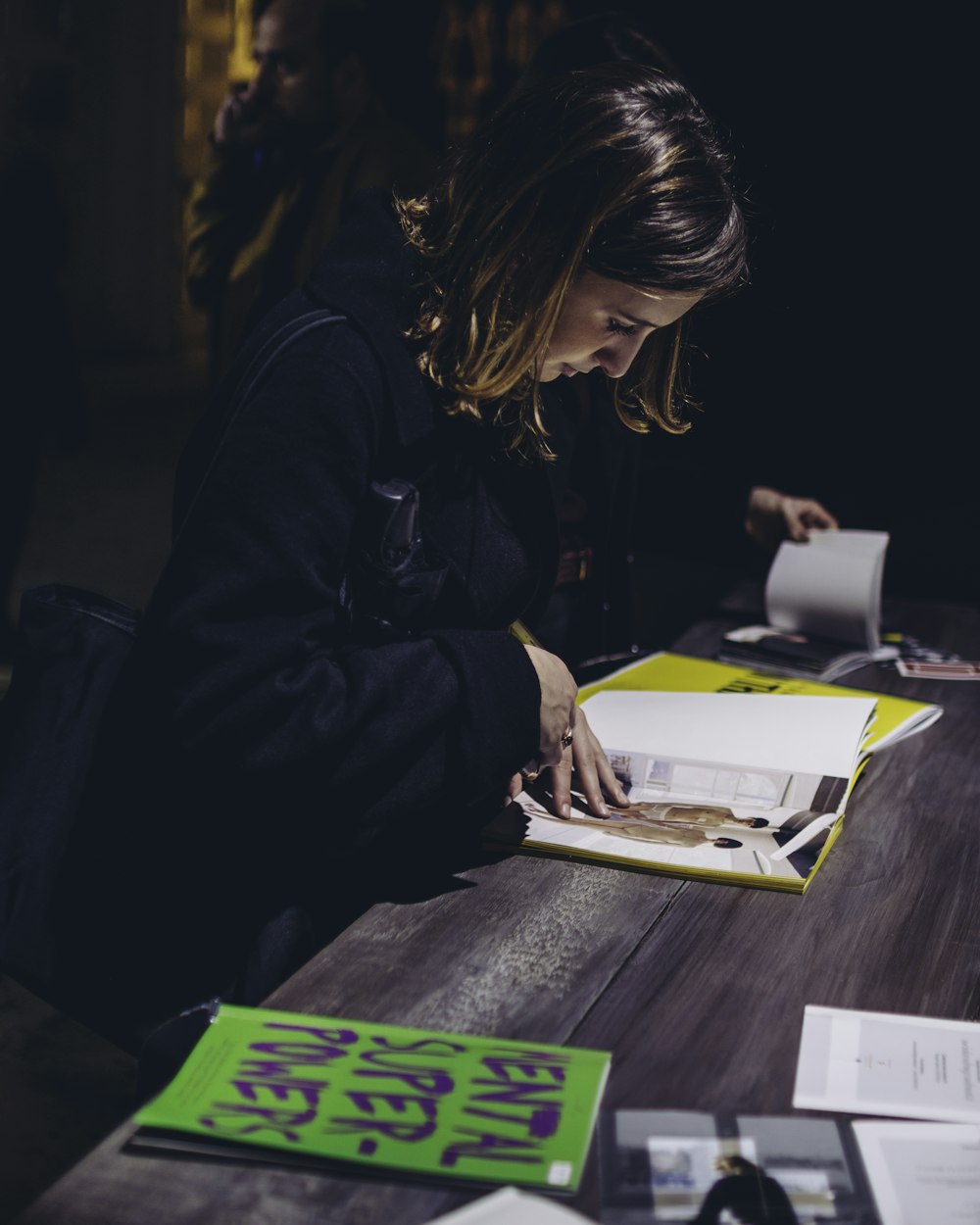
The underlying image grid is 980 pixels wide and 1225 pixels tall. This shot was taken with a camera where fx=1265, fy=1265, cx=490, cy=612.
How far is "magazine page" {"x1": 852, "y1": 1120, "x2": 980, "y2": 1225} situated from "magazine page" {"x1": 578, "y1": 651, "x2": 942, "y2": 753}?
739 mm

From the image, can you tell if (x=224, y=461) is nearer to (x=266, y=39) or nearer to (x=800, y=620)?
(x=800, y=620)

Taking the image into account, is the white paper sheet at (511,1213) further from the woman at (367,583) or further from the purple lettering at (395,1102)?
the woman at (367,583)

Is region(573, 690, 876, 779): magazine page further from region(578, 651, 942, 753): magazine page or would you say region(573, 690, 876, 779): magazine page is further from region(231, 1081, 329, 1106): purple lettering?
region(231, 1081, 329, 1106): purple lettering

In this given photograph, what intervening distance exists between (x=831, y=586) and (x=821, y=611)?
4 cm

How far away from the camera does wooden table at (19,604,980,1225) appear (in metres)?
0.72

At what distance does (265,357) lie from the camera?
1040mm

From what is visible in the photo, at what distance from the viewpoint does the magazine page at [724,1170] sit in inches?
28.2

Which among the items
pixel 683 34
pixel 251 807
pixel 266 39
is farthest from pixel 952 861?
pixel 266 39

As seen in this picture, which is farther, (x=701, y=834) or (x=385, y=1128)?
(x=701, y=834)

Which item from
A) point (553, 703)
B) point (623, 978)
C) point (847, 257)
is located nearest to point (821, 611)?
point (553, 703)

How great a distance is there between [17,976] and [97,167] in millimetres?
2944

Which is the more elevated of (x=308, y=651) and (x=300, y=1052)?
(x=308, y=651)

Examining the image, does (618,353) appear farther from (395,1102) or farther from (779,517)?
(779,517)

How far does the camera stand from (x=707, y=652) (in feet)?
6.15
